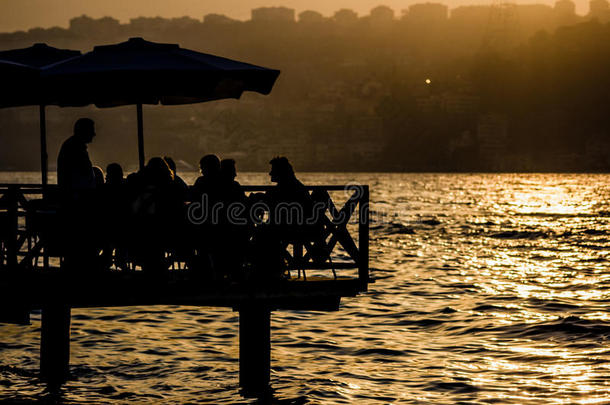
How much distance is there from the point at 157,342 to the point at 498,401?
27.3ft

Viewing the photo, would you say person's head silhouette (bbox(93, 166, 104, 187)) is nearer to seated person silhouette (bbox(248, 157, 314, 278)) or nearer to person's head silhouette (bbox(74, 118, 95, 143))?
person's head silhouette (bbox(74, 118, 95, 143))

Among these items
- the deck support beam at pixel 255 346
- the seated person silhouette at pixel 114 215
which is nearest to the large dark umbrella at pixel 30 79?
the seated person silhouette at pixel 114 215

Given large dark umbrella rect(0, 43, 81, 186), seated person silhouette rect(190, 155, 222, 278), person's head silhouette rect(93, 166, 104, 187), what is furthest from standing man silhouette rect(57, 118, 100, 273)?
seated person silhouette rect(190, 155, 222, 278)

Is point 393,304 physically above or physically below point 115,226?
below

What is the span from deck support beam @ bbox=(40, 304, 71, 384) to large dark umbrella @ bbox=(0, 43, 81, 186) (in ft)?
6.98

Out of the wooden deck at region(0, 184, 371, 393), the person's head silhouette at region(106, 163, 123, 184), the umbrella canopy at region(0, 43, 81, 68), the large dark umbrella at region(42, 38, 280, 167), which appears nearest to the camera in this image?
the large dark umbrella at region(42, 38, 280, 167)

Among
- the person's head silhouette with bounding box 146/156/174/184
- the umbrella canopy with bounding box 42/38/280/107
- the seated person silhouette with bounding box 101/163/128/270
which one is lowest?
the seated person silhouette with bounding box 101/163/128/270

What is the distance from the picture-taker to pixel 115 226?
456 inches

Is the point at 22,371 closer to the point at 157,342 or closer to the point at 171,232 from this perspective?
the point at 157,342

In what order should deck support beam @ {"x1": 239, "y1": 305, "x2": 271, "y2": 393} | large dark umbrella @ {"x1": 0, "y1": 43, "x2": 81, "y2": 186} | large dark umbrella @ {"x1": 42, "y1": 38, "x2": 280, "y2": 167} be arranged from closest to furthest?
large dark umbrella @ {"x1": 42, "y1": 38, "x2": 280, "y2": 167} < large dark umbrella @ {"x1": 0, "y1": 43, "x2": 81, "y2": 186} < deck support beam @ {"x1": 239, "y1": 305, "x2": 271, "y2": 393}

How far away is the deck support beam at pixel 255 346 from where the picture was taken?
12898 millimetres

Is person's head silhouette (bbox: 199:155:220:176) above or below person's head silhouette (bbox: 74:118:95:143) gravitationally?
below

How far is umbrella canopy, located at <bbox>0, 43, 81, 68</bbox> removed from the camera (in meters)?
14.2

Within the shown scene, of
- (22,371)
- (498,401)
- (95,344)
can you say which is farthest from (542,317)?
(22,371)
